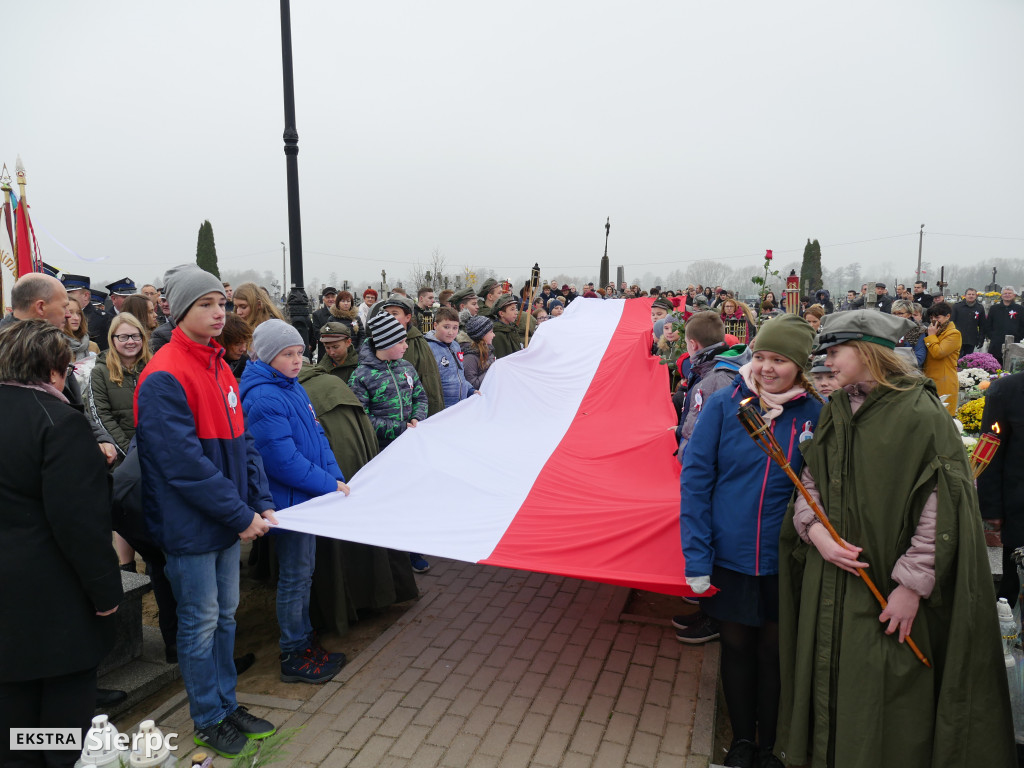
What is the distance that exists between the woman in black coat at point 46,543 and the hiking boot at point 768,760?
112 inches

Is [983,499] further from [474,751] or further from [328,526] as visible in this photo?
[328,526]

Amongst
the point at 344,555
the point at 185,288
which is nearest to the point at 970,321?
the point at 344,555

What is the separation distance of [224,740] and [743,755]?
2.41m

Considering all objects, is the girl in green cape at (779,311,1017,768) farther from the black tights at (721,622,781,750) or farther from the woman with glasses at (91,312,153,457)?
the woman with glasses at (91,312,153,457)

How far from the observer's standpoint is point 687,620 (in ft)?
14.1

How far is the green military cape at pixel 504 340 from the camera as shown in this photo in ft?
27.1

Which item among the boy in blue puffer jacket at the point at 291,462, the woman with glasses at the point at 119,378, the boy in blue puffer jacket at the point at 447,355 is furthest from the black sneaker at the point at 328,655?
the boy in blue puffer jacket at the point at 447,355

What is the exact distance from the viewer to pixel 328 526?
138 inches

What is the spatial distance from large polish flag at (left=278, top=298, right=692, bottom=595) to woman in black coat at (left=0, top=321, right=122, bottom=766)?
101 centimetres

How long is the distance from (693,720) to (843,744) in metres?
0.98

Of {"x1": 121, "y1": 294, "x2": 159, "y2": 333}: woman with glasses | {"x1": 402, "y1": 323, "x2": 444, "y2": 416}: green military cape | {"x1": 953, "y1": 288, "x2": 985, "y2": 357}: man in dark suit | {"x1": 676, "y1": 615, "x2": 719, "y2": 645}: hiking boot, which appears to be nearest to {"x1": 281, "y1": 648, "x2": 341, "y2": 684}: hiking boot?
{"x1": 676, "y1": 615, "x2": 719, "y2": 645}: hiking boot

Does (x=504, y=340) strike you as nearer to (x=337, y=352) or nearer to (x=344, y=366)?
(x=344, y=366)

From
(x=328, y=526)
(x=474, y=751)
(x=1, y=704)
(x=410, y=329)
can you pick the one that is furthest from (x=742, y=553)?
(x=410, y=329)

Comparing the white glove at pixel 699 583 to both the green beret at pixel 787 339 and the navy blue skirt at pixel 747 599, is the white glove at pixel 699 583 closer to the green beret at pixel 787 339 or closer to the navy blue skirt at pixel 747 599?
the navy blue skirt at pixel 747 599
